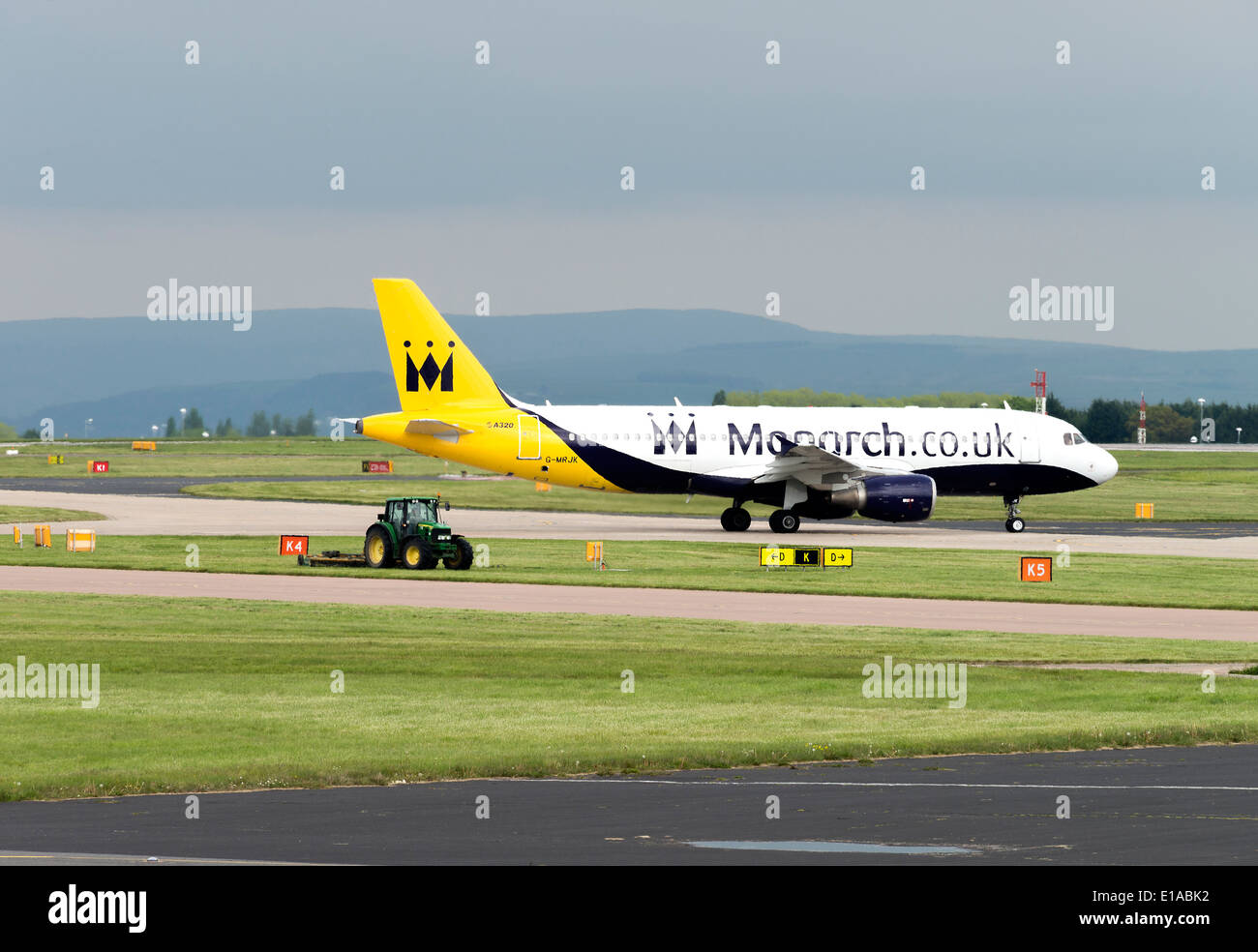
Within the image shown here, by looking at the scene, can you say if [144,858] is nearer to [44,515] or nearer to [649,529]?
[649,529]

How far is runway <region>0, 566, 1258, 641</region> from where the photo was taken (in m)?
40.1

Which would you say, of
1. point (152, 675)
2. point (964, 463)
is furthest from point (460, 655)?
point (964, 463)

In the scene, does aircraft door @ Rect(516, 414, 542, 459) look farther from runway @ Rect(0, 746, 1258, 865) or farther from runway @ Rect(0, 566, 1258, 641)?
runway @ Rect(0, 746, 1258, 865)

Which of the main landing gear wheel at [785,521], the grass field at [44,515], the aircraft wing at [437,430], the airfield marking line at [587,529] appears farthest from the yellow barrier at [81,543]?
the main landing gear wheel at [785,521]

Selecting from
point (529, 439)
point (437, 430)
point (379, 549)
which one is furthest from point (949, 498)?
point (379, 549)

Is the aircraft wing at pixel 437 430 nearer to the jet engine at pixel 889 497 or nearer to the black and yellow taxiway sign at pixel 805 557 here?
the jet engine at pixel 889 497

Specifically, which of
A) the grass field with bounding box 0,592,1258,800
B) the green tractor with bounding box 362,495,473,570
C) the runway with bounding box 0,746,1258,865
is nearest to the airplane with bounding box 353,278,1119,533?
the green tractor with bounding box 362,495,473,570

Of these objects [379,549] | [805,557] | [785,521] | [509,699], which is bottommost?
[509,699]

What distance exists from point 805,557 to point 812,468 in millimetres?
11379

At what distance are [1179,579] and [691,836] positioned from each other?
3699 cm

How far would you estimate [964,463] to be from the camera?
224 feet

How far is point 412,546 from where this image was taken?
169 ft

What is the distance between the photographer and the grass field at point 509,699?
23.0m
